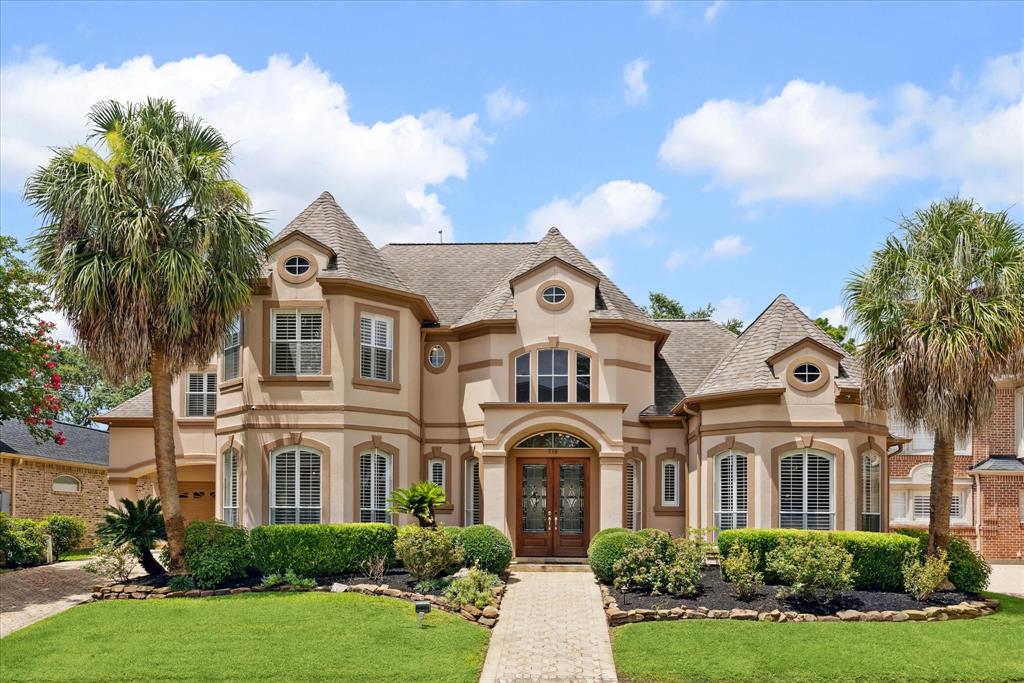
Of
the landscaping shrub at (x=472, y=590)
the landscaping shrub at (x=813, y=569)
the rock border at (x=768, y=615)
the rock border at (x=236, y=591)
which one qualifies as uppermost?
the landscaping shrub at (x=813, y=569)

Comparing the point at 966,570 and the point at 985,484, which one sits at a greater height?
the point at 985,484

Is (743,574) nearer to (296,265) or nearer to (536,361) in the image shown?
(536,361)

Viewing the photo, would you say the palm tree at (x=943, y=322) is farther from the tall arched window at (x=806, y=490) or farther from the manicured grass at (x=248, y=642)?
the manicured grass at (x=248, y=642)

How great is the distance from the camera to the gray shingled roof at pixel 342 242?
78.2 feet

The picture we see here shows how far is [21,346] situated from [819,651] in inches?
755

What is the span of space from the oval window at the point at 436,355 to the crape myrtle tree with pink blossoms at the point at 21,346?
30.8 ft

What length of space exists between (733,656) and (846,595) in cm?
503

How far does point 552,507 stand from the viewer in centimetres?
2598

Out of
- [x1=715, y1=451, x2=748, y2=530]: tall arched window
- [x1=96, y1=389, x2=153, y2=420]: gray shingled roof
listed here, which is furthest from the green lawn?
[x1=96, y1=389, x2=153, y2=420]: gray shingled roof

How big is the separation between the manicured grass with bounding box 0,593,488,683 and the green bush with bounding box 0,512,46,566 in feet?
23.4

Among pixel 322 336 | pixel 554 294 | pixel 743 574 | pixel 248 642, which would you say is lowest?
pixel 248 642

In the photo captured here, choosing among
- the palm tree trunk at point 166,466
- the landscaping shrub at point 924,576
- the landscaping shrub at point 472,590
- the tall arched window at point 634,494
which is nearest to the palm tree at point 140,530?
the palm tree trunk at point 166,466

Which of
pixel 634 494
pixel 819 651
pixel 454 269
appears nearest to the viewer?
pixel 819 651

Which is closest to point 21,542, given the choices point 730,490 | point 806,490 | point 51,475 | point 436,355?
point 51,475
